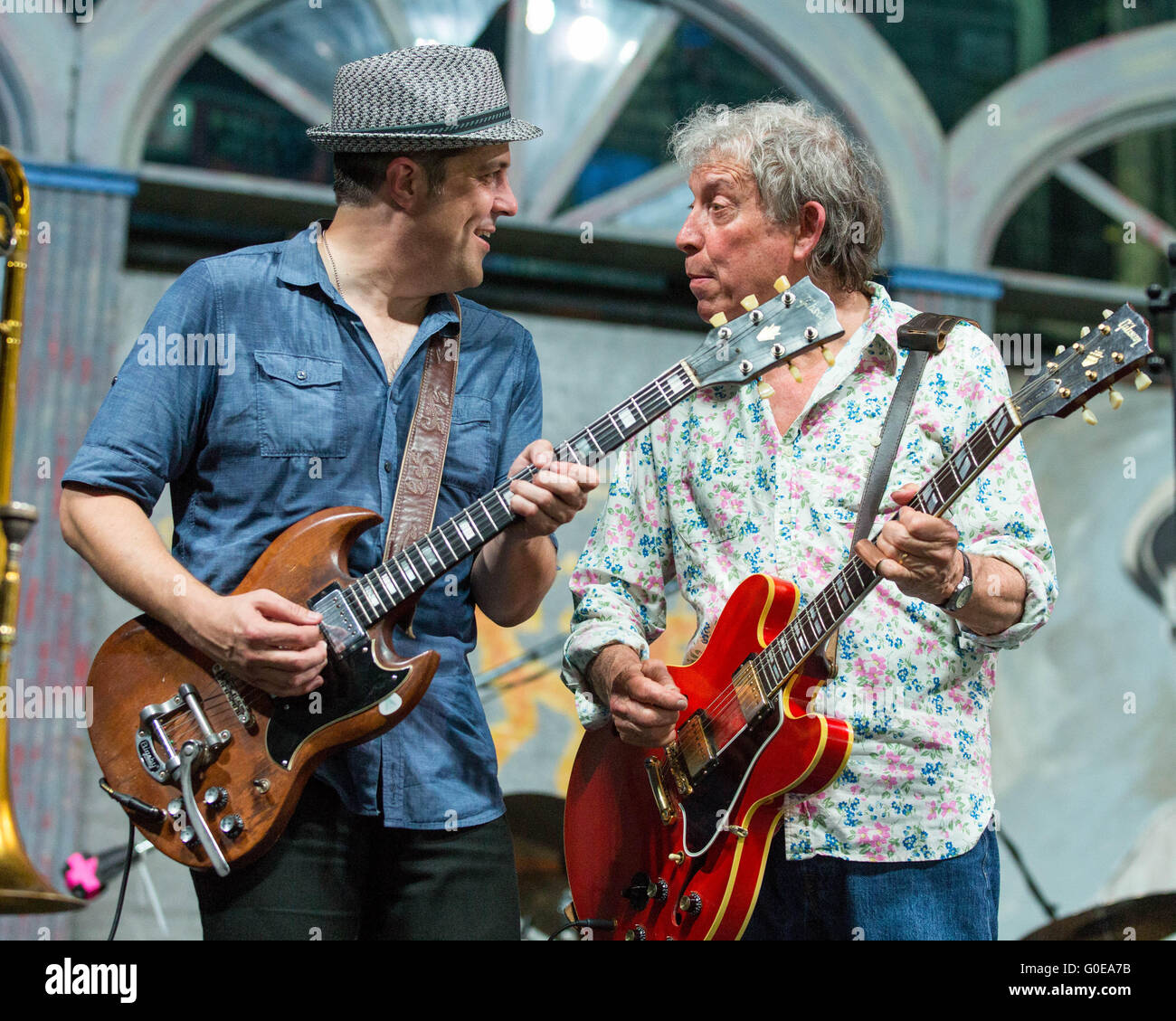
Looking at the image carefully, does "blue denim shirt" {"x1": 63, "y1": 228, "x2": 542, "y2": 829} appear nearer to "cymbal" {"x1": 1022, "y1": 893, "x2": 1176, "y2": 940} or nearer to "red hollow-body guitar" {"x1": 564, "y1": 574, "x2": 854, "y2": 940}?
"red hollow-body guitar" {"x1": 564, "y1": 574, "x2": 854, "y2": 940}

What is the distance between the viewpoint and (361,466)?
2.46 metres

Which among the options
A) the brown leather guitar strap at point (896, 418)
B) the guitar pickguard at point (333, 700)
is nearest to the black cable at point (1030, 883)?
the brown leather guitar strap at point (896, 418)

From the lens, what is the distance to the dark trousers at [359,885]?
2.22 metres

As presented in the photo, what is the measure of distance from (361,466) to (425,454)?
0.12 meters

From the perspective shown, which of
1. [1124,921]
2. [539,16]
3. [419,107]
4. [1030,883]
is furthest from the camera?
[1030,883]

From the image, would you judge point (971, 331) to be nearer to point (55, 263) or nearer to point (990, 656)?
point (990, 656)

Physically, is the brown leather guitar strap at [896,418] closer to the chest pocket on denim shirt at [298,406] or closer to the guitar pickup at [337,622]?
the guitar pickup at [337,622]

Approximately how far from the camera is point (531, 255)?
5777mm

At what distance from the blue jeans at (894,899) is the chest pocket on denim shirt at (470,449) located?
0.93 m

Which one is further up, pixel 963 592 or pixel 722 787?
pixel 963 592

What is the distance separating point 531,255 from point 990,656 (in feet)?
12.2

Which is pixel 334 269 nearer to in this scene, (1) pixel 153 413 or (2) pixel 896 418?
(1) pixel 153 413

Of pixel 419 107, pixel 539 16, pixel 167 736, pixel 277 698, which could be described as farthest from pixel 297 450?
pixel 539 16

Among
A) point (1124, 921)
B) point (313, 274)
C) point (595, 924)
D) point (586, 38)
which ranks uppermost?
point (586, 38)
